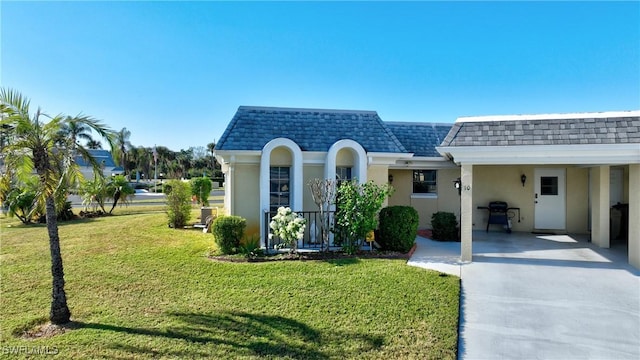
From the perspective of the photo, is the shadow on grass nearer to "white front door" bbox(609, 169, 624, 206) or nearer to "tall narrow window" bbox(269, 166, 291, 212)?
"tall narrow window" bbox(269, 166, 291, 212)

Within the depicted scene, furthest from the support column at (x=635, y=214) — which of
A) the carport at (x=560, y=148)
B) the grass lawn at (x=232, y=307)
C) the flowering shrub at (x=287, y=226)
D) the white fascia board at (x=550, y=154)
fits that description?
the flowering shrub at (x=287, y=226)

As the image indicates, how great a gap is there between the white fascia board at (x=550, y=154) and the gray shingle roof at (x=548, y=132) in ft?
0.45

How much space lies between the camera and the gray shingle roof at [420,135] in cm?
1542

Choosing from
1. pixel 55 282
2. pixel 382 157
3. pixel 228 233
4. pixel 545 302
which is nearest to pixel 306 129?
pixel 382 157

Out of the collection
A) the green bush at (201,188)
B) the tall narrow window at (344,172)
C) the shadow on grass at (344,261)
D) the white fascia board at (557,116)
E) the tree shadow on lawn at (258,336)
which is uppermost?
the white fascia board at (557,116)

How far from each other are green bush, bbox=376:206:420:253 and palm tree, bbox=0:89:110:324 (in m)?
8.47

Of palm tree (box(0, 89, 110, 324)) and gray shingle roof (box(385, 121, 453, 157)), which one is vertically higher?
gray shingle roof (box(385, 121, 453, 157))

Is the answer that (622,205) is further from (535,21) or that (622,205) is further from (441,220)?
(535,21)

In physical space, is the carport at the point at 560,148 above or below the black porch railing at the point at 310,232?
above

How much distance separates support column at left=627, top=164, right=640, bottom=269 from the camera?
27.8ft

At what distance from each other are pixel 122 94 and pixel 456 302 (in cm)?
1935

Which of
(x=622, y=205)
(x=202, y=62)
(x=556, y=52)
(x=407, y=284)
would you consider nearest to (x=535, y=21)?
(x=556, y=52)

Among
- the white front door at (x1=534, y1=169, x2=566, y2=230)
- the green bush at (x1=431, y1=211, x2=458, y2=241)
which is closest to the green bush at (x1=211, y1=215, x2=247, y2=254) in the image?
the green bush at (x1=431, y1=211, x2=458, y2=241)

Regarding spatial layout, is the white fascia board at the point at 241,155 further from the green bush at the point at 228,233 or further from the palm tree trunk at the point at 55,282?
the palm tree trunk at the point at 55,282
